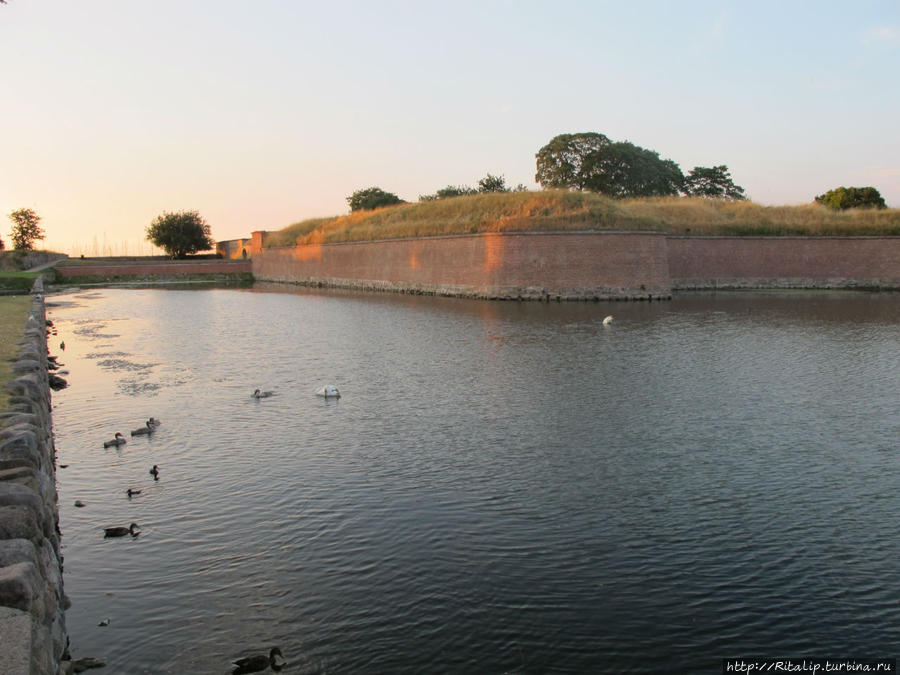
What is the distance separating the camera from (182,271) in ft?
183

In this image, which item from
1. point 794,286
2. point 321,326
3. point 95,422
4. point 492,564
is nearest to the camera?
point 492,564

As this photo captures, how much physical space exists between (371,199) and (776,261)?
4499 cm

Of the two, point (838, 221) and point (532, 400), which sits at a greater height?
point (838, 221)

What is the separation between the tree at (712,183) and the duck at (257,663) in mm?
67543

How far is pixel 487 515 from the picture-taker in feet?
20.5

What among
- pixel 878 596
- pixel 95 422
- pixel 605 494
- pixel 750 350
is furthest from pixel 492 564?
pixel 750 350

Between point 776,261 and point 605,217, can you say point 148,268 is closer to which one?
point 605,217

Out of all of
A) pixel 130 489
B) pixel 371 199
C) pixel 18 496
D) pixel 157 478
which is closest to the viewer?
pixel 18 496

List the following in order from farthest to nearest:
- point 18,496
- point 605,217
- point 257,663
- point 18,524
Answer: point 605,217 < point 18,496 < point 257,663 < point 18,524

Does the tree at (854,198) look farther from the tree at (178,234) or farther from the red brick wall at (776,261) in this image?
the tree at (178,234)

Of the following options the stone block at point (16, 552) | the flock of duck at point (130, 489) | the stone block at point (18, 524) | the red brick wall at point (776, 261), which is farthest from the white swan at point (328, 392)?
the red brick wall at point (776, 261)

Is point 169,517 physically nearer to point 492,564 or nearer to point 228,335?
point 492,564

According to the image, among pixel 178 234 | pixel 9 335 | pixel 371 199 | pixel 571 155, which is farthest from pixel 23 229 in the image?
pixel 9 335

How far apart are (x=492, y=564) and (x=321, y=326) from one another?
16.7 meters
